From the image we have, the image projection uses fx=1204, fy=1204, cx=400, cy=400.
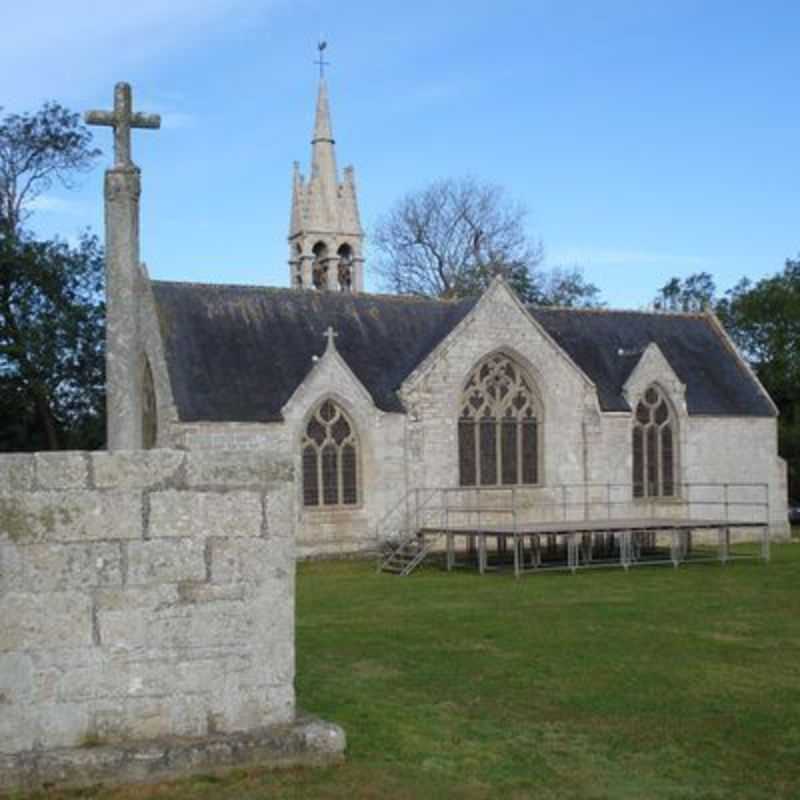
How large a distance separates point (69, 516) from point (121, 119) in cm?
382

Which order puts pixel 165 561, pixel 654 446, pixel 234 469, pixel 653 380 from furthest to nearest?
pixel 654 446, pixel 653 380, pixel 234 469, pixel 165 561

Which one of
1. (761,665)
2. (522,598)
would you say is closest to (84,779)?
(761,665)

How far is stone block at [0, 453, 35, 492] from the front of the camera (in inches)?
316

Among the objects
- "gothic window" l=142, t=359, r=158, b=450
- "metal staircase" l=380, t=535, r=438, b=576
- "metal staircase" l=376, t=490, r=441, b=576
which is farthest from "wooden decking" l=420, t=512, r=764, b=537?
"gothic window" l=142, t=359, r=158, b=450

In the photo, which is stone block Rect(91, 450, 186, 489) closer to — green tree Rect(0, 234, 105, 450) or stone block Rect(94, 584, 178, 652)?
stone block Rect(94, 584, 178, 652)

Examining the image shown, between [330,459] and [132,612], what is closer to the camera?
[132,612]

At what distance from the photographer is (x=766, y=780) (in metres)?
8.52

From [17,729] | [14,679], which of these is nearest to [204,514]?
[14,679]

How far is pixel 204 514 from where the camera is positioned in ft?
27.9

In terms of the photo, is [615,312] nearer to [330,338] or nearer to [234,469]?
[330,338]

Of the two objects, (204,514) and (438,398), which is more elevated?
(438,398)

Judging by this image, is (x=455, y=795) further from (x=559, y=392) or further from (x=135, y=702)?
(x=559, y=392)

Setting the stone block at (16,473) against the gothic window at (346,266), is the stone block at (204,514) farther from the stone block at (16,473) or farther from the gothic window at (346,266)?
the gothic window at (346,266)

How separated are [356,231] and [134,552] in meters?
33.4
